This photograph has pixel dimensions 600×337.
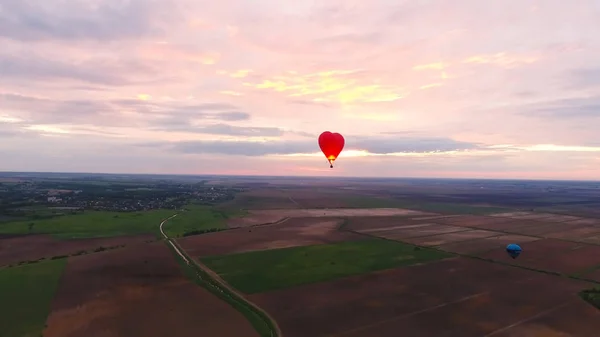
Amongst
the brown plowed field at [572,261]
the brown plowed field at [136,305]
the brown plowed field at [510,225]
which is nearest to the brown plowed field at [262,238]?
the brown plowed field at [136,305]

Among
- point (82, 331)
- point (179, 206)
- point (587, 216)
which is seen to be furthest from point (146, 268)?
point (587, 216)

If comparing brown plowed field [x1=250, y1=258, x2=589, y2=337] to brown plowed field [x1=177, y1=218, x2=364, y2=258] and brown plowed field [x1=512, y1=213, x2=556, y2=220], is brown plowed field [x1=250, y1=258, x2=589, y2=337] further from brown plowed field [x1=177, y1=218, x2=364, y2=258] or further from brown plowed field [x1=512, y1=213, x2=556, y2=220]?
brown plowed field [x1=512, y1=213, x2=556, y2=220]

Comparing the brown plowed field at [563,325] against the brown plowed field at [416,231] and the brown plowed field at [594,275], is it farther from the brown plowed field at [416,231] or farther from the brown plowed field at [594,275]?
the brown plowed field at [416,231]

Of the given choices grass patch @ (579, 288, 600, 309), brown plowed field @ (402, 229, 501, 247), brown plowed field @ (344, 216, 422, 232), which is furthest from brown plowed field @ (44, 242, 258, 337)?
brown plowed field @ (344, 216, 422, 232)

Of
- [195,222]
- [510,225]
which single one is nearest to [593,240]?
[510,225]

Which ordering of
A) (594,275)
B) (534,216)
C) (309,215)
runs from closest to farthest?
(594,275), (309,215), (534,216)

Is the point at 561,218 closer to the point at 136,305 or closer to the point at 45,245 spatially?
the point at 136,305
